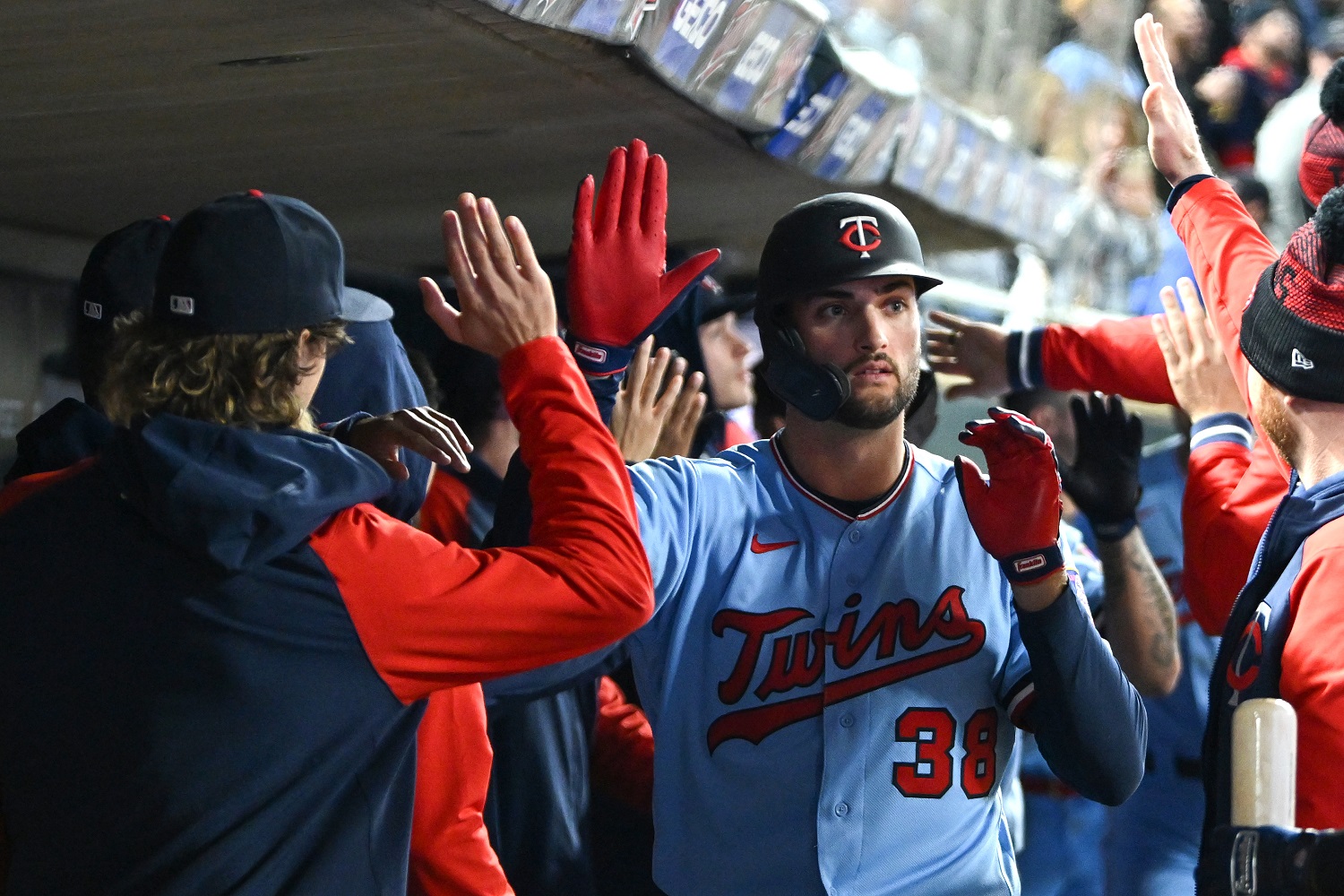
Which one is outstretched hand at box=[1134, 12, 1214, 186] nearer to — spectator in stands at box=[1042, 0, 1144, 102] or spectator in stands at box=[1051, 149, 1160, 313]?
spectator in stands at box=[1051, 149, 1160, 313]

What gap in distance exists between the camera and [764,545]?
246 cm

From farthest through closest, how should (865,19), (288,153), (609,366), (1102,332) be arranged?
(865,19) < (288,153) < (1102,332) < (609,366)

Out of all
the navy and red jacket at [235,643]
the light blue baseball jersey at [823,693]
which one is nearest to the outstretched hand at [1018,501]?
the light blue baseball jersey at [823,693]

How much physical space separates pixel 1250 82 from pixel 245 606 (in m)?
10.0

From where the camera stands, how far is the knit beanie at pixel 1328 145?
2.79 m

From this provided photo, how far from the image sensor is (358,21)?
2.35 metres

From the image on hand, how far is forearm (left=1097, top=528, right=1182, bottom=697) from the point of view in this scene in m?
3.03

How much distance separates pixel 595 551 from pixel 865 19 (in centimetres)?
530

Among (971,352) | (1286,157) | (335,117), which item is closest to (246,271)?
(335,117)

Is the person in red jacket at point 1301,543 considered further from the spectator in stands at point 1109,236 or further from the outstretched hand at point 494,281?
the spectator in stands at point 1109,236

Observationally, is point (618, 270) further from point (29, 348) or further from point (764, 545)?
point (29, 348)

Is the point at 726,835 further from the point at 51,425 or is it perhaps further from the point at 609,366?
the point at 51,425

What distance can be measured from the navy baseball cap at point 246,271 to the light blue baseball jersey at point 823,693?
624 millimetres

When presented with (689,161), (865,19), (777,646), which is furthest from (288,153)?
(865,19)
